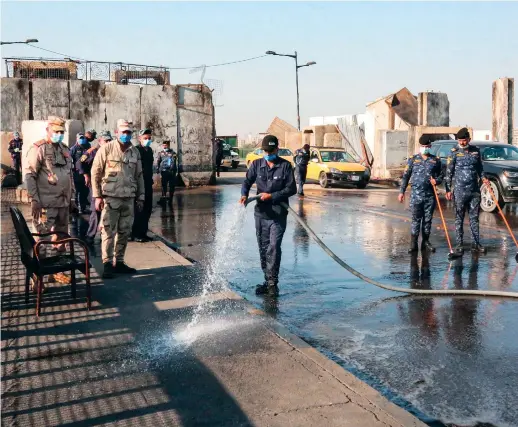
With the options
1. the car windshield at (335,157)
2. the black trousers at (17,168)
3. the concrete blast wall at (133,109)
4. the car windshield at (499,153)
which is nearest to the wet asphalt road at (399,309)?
the car windshield at (499,153)

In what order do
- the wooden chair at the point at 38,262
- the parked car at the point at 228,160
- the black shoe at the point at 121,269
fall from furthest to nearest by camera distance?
the parked car at the point at 228,160
the black shoe at the point at 121,269
the wooden chair at the point at 38,262

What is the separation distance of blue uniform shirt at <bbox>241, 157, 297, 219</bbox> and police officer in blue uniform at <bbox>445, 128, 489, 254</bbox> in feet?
12.0

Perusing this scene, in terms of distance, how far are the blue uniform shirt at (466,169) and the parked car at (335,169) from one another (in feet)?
43.1

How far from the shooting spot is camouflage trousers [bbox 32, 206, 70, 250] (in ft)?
23.2

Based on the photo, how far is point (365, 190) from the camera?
22.7 m

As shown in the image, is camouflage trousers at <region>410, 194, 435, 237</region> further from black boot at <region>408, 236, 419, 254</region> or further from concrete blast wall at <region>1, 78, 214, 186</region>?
concrete blast wall at <region>1, 78, 214, 186</region>

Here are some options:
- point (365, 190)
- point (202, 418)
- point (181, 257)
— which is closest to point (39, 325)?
point (202, 418)

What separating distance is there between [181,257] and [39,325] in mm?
3466

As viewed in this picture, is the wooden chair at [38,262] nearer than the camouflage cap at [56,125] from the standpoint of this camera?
Yes

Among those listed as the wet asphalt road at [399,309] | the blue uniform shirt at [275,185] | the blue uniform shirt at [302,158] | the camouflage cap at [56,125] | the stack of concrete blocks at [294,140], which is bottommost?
the wet asphalt road at [399,309]

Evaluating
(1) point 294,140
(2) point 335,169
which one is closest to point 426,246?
(2) point 335,169

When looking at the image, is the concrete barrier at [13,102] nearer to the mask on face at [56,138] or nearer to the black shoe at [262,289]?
the mask on face at [56,138]

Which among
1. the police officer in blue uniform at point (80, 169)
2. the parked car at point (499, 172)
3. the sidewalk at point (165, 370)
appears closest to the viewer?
the sidewalk at point (165, 370)

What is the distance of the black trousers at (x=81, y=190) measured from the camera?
13531 mm
